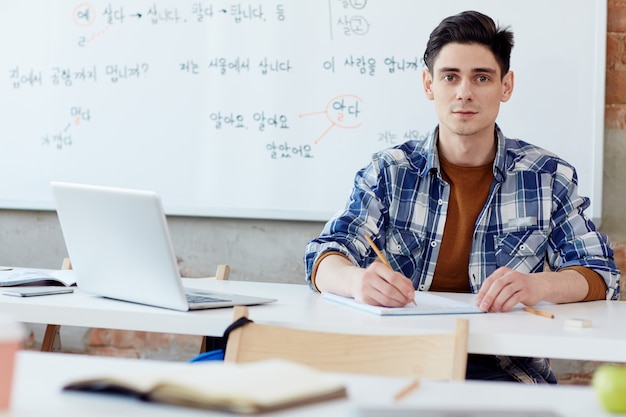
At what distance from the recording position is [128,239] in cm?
150

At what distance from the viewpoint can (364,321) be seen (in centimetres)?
145

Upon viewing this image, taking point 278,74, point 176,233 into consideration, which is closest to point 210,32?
point 278,74

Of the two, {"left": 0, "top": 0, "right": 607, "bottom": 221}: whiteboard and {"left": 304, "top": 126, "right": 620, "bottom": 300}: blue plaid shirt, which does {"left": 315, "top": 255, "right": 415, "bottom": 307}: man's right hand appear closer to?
{"left": 304, "top": 126, "right": 620, "bottom": 300}: blue plaid shirt

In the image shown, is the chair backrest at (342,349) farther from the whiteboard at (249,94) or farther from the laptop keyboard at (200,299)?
the whiteboard at (249,94)

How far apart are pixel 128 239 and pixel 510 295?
2.25 ft

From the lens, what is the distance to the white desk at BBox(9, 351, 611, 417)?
0.79m

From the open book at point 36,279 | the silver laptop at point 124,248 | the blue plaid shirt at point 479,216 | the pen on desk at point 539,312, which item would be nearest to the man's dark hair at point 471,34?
the blue plaid shirt at point 479,216

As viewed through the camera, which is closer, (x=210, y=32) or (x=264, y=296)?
(x=264, y=296)

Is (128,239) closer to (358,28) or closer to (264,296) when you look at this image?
(264,296)

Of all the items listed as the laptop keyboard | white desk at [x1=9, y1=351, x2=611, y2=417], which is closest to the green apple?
white desk at [x1=9, y1=351, x2=611, y2=417]

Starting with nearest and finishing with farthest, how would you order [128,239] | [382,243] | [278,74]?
[128,239], [382,243], [278,74]

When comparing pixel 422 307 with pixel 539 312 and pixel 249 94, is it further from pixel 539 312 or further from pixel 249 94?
pixel 249 94

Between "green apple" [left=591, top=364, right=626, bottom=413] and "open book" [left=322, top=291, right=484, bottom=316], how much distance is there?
0.69m

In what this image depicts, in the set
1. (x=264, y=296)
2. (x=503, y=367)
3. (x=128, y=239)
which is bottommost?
(x=503, y=367)
